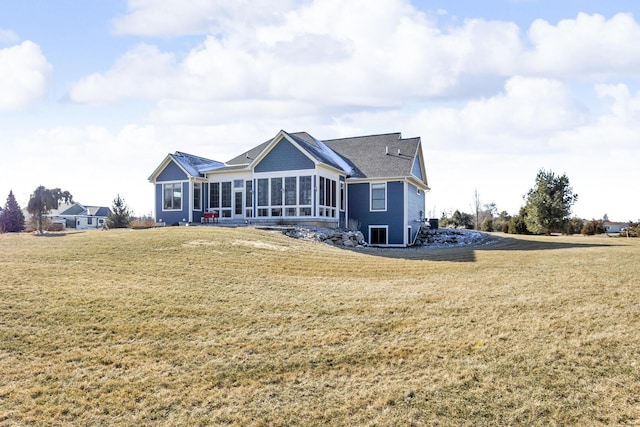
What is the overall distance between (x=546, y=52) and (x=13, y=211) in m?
35.7

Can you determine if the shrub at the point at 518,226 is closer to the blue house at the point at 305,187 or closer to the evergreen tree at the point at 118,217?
the blue house at the point at 305,187

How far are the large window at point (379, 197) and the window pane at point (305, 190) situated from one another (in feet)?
14.6

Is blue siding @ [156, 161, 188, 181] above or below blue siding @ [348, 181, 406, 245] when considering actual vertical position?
above

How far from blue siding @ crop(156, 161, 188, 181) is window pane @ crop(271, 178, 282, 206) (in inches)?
232

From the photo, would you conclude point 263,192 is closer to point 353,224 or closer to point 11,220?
point 353,224

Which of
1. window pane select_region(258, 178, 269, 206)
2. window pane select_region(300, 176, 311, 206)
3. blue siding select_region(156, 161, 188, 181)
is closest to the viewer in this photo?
window pane select_region(300, 176, 311, 206)

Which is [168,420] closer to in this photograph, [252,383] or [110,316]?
[252,383]

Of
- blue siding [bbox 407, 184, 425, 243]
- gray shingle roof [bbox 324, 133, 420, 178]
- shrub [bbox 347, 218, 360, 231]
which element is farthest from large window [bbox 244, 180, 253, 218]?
blue siding [bbox 407, 184, 425, 243]

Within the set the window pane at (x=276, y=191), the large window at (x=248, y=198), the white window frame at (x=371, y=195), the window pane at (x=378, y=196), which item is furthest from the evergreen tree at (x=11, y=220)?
the window pane at (x=378, y=196)

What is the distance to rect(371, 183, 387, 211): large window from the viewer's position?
2402 centimetres

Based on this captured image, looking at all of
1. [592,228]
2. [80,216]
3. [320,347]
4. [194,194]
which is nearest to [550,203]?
[592,228]

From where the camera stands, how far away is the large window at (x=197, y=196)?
25081mm

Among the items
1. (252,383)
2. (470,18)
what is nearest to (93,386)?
(252,383)

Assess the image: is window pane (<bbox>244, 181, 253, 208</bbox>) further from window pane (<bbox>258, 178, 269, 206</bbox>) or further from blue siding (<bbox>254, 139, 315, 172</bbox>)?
blue siding (<bbox>254, 139, 315, 172</bbox>)
